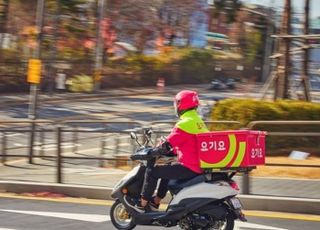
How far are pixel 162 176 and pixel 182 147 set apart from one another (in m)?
0.39

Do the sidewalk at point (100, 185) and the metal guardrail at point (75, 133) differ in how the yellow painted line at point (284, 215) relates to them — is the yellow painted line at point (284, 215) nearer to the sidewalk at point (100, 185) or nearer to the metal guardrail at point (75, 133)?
the sidewalk at point (100, 185)

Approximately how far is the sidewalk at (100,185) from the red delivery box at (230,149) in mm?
2032

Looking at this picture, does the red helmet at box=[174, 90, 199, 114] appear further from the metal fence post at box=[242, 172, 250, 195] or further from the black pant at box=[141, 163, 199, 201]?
the metal fence post at box=[242, 172, 250, 195]

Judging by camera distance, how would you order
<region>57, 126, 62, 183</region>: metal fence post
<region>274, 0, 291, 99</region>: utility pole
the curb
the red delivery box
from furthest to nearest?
<region>274, 0, 291, 99</region>: utility pole → <region>57, 126, 62, 183</region>: metal fence post → the curb → the red delivery box

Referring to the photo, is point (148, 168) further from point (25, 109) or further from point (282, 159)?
point (25, 109)

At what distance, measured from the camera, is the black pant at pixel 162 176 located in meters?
6.99

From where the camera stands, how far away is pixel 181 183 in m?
7.03

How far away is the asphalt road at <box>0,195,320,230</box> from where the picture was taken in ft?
25.5

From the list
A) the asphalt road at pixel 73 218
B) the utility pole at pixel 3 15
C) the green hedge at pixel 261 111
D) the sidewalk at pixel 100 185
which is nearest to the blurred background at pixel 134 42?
the utility pole at pixel 3 15

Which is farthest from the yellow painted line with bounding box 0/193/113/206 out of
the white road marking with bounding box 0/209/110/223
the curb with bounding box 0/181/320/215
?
the white road marking with bounding box 0/209/110/223

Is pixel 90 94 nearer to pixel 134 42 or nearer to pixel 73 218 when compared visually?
pixel 134 42

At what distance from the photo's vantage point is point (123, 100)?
47188mm

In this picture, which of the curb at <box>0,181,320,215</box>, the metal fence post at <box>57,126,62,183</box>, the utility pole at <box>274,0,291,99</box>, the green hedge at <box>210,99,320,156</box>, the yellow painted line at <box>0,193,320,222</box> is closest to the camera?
the yellow painted line at <box>0,193,320,222</box>

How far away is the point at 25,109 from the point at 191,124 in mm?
32635
